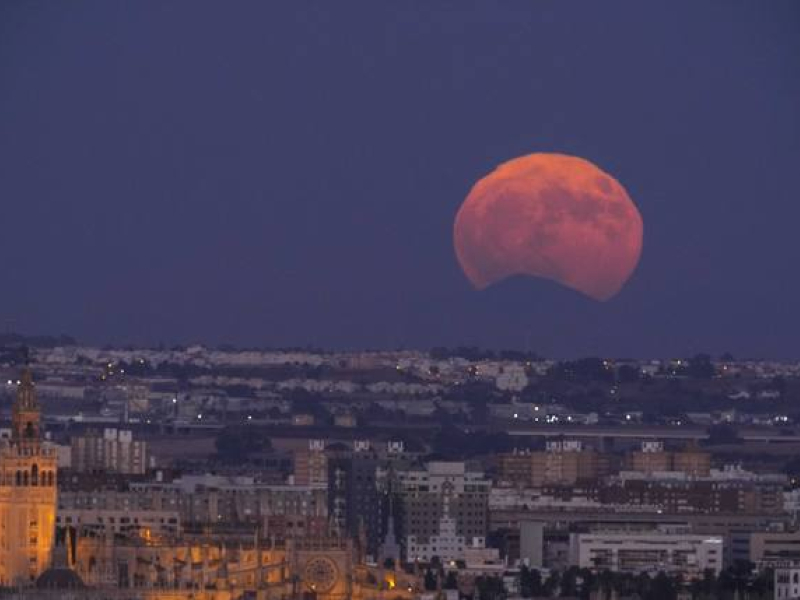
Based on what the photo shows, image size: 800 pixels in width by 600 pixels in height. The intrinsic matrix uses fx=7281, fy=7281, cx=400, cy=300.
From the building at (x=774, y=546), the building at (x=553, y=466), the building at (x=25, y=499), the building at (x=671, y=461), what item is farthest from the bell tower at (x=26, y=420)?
the building at (x=671, y=461)

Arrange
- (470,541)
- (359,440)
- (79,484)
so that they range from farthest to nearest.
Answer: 1. (359,440)
2. (470,541)
3. (79,484)

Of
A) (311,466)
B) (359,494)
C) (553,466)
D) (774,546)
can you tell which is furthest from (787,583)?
(553,466)

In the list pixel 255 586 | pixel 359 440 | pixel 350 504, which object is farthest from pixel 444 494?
pixel 255 586

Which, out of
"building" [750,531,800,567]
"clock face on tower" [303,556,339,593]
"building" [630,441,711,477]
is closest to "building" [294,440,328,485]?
"building" [630,441,711,477]

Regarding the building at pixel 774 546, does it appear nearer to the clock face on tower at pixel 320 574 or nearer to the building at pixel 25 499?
the clock face on tower at pixel 320 574

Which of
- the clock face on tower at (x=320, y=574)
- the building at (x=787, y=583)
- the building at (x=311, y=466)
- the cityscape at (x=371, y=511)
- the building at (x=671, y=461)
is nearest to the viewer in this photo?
the cityscape at (x=371, y=511)

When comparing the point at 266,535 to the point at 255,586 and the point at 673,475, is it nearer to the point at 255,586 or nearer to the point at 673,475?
the point at 255,586
